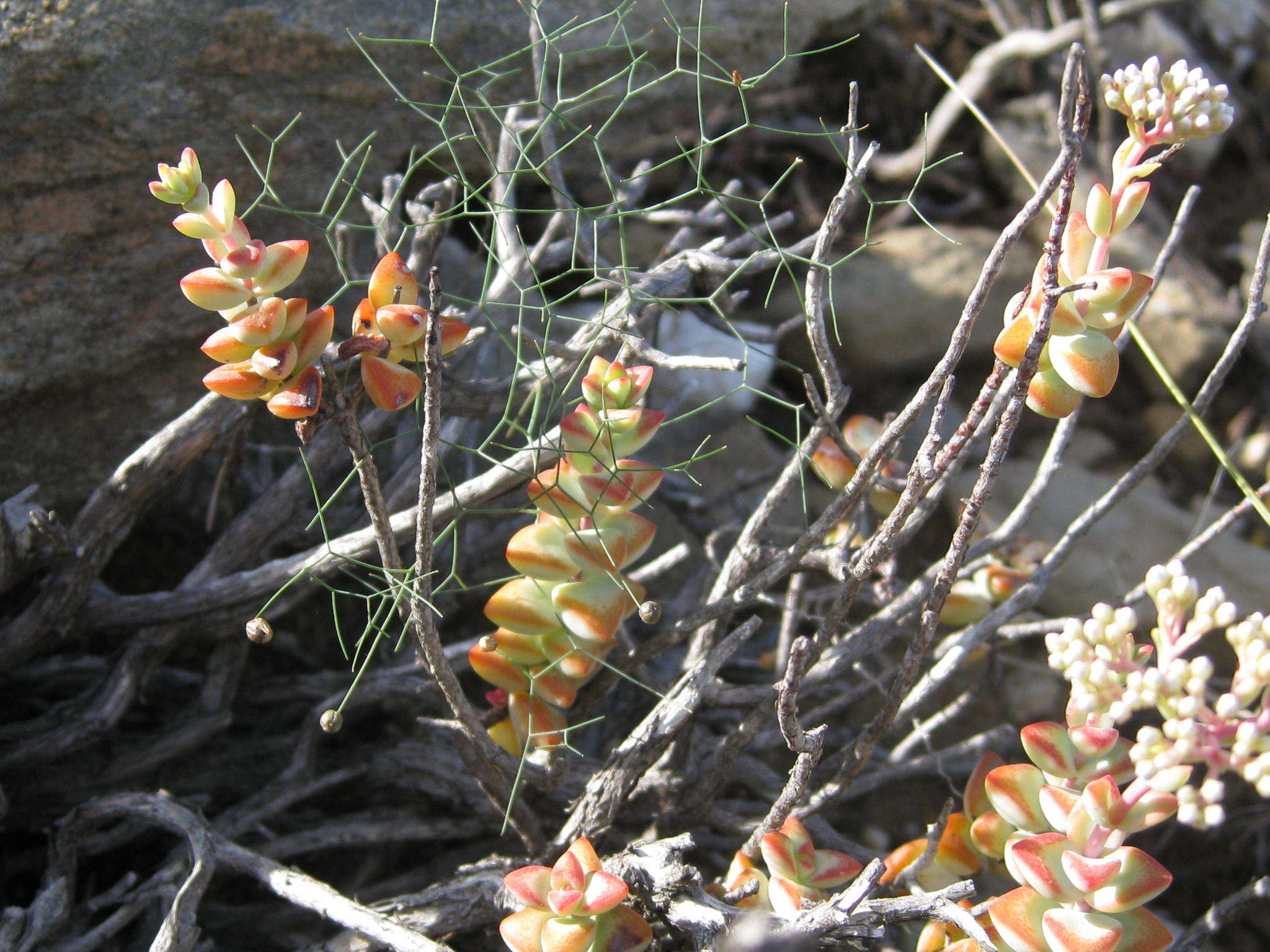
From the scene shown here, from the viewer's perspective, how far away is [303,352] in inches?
32.0

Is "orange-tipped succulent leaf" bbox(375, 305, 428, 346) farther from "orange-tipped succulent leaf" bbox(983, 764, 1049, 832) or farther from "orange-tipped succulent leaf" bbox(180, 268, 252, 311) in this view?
"orange-tipped succulent leaf" bbox(983, 764, 1049, 832)

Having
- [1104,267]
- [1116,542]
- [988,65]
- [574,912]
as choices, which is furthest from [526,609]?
[988,65]

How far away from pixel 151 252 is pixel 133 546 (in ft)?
1.39

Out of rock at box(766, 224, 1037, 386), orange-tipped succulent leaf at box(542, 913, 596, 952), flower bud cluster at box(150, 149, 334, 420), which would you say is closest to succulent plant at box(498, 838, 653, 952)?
orange-tipped succulent leaf at box(542, 913, 596, 952)

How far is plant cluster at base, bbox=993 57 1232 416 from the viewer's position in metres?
0.79

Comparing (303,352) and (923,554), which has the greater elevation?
(303,352)

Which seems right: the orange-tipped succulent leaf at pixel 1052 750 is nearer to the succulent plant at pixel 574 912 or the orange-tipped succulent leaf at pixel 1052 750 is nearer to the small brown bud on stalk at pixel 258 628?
the succulent plant at pixel 574 912

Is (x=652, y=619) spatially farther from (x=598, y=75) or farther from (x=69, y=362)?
(x=598, y=75)

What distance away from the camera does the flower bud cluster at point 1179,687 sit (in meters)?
0.71

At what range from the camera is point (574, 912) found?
2.82ft

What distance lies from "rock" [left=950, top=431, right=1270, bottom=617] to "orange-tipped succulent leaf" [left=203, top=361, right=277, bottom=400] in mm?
1282

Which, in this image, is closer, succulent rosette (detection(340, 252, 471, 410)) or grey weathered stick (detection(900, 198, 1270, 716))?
succulent rosette (detection(340, 252, 471, 410))

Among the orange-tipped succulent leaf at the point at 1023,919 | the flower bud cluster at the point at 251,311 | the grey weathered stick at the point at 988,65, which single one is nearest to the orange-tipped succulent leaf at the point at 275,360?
the flower bud cluster at the point at 251,311

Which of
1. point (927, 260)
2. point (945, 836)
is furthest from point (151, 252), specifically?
point (927, 260)
